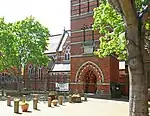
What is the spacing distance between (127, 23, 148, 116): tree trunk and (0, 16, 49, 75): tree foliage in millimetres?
26953

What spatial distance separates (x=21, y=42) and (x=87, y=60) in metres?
8.34

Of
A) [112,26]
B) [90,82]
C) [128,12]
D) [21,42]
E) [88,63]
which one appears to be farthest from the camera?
[90,82]

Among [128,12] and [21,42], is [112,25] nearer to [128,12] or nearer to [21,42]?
[128,12]

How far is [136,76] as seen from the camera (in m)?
9.02

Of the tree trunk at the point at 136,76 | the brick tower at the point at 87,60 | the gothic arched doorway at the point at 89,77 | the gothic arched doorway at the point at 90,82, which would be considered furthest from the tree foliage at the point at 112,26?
the gothic arched doorway at the point at 90,82

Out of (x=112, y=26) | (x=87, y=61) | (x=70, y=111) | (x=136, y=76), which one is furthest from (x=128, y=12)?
(x=87, y=61)

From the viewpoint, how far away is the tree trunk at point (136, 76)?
8953 millimetres

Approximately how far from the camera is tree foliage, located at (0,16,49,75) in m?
35.0

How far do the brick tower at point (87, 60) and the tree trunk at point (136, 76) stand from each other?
23672 millimetres

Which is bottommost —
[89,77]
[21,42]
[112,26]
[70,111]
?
[70,111]

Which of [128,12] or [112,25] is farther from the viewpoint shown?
[112,25]

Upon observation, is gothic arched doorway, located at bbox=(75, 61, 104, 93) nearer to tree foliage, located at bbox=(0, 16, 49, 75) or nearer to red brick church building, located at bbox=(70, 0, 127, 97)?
red brick church building, located at bbox=(70, 0, 127, 97)

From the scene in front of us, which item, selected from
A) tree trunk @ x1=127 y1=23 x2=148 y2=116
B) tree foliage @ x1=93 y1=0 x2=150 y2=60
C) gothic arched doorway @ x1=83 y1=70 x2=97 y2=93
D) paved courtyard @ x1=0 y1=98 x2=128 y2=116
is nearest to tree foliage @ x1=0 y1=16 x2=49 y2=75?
gothic arched doorway @ x1=83 y1=70 x2=97 y2=93

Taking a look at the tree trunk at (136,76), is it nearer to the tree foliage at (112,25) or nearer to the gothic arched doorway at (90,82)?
the tree foliage at (112,25)
